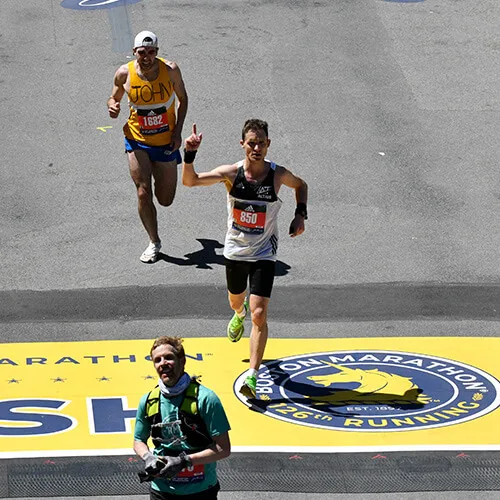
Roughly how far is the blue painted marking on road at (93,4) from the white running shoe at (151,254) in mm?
7904

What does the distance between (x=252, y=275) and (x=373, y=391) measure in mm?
1353


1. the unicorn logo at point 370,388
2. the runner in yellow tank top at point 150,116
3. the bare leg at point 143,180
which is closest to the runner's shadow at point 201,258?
the runner in yellow tank top at point 150,116

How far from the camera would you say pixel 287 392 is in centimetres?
927

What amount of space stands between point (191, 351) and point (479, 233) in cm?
394

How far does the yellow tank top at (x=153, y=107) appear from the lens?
11.2 meters

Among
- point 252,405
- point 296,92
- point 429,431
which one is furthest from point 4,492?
point 296,92

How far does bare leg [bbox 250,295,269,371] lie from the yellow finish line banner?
326 millimetres

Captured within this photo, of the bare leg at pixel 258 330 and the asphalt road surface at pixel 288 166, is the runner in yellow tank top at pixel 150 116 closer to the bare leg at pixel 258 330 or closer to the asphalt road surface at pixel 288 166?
the asphalt road surface at pixel 288 166

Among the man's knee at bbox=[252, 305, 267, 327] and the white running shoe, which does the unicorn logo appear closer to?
the man's knee at bbox=[252, 305, 267, 327]

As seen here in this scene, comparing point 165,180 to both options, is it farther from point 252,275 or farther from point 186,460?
point 186,460

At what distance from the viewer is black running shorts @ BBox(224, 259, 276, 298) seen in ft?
30.0

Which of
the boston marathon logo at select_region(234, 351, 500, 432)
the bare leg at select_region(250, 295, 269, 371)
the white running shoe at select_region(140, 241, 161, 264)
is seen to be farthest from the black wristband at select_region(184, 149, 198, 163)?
the white running shoe at select_region(140, 241, 161, 264)

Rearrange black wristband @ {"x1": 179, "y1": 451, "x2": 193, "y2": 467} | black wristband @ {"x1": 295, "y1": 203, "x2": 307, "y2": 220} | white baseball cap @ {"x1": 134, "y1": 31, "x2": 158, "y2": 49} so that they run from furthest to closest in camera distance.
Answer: white baseball cap @ {"x1": 134, "y1": 31, "x2": 158, "y2": 49}, black wristband @ {"x1": 295, "y1": 203, "x2": 307, "y2": 220}, black wristband @ {"x1": 179, "y1": 451, "x2": 193, "y2": 467}

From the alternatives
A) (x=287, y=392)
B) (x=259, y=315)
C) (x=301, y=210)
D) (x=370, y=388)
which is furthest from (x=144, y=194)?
(x=370, y=388)
